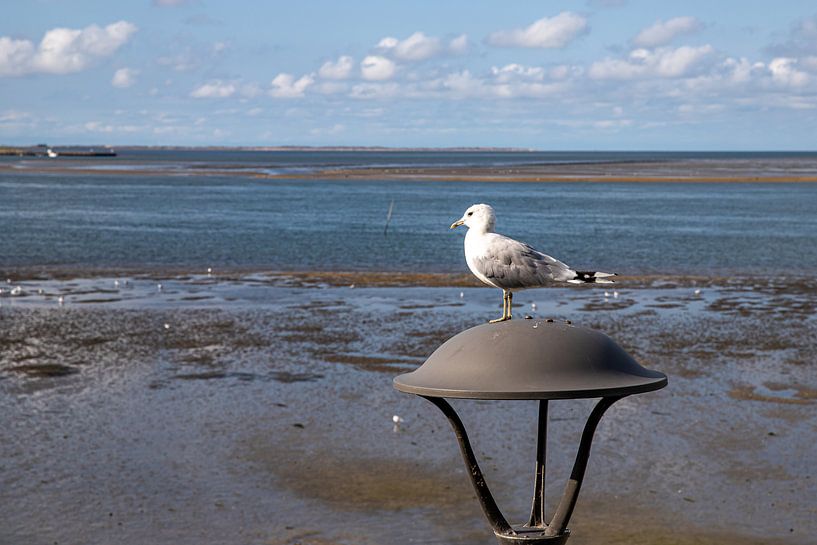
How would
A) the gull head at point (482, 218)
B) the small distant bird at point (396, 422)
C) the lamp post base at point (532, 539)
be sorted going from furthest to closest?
the small distant bird at point (396, 422) → the gull head at point (482, 218) → the lamp post base at point (532, 539)

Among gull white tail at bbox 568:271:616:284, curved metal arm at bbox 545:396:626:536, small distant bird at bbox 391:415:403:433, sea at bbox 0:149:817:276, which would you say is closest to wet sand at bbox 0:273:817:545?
small distant bird at bbox 391:415:403:433

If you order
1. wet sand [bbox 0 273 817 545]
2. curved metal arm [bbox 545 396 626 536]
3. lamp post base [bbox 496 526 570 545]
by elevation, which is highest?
curved metal arm [bbox 545 396 626 536]

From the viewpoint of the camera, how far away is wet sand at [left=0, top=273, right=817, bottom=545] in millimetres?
15570

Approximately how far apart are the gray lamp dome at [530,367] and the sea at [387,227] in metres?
40.6

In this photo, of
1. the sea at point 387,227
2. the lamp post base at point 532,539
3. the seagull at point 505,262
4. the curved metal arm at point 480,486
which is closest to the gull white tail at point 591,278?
the seagull at point 505,262

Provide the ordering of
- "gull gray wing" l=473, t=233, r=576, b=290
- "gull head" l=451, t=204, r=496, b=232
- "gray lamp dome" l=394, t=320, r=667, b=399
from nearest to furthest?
"gray lamp dome" l=394, t=320, r=667, b=399 < "gull gray wing" l=473, t=233, r=576, b=290 < "gull head" l=451, t=204, r=496, b=232

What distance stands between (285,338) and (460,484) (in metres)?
12.6

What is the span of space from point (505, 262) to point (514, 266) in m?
0.09

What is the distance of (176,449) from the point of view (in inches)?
737

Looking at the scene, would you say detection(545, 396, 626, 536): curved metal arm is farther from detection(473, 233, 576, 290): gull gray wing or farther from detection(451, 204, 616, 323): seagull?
detection(473, 233, 576, 290): gull gray wing

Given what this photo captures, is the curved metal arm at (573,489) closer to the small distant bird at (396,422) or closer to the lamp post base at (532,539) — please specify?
the lamp post base at (532,539)

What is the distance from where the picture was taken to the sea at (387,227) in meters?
51.0

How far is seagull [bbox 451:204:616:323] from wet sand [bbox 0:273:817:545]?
8055 millimetres

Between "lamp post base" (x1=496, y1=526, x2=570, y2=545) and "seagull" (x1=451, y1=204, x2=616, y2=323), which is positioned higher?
"seagull" (x1=451, y1=204, x2=616, y2=323)
